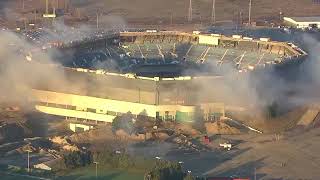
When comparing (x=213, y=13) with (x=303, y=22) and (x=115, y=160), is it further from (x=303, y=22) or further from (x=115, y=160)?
(x=115, y=160)

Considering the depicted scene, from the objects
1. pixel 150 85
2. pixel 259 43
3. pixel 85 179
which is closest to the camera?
pixel 85 179

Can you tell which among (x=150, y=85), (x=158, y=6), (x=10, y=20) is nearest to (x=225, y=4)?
(x=158, y=6)

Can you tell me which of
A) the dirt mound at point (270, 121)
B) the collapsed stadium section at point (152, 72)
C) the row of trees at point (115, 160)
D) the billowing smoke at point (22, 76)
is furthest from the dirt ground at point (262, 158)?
the billowing smoke at point (22, 76)

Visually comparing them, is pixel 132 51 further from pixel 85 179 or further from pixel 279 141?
pixel 85 179

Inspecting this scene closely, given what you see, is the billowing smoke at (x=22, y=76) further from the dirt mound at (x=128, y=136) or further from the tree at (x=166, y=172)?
the tree at (x=166, y=172)

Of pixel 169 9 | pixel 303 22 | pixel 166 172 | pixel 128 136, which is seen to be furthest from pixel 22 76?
pixel 169 9

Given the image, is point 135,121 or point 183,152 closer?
point 183,152

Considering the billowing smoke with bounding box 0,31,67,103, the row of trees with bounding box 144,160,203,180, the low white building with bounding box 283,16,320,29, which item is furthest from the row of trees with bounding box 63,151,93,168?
the low white building with bounding box 283,16,320,29

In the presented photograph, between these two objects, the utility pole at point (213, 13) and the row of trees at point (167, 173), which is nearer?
the row of trees at point (167, 173)
